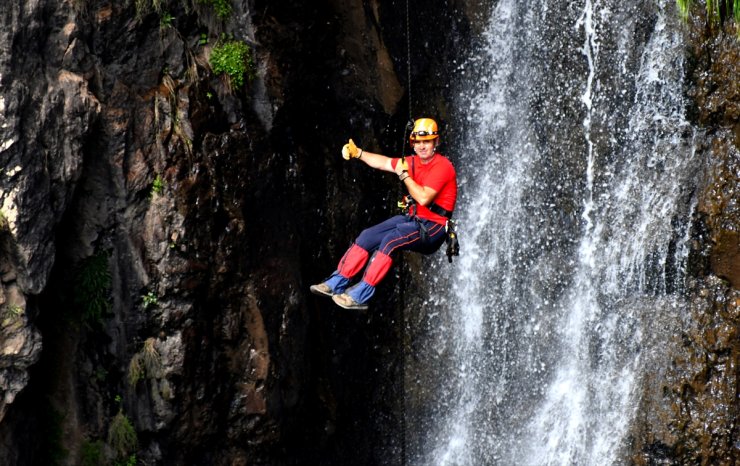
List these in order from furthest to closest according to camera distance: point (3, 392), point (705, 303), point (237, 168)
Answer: point (705, 303), point (237, 168), point (3, 392)

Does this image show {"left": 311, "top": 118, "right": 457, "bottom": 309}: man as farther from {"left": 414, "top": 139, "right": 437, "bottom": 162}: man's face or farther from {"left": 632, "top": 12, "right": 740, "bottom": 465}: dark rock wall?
{"left": 632, "top": 12, "right": 740, "bottom": 465}: dark rock wall

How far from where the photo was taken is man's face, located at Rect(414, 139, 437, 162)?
8.17m

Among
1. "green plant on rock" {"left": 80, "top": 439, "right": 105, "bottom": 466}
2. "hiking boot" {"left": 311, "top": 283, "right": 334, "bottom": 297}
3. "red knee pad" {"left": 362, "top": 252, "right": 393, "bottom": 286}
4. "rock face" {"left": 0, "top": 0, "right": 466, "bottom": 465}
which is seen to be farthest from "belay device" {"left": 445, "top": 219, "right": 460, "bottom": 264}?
"green plant on rock" {"left": 80, "top": 439, "right": 105, "bottom": 466}

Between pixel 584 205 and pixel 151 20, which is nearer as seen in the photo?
pixel 151 20

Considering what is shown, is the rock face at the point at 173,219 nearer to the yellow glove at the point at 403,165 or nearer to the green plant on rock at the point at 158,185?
the green plant on rock at the point at 158,185

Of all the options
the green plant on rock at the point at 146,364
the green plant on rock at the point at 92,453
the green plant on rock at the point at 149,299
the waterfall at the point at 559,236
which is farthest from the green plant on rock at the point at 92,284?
the waterfall at the point at 559,236

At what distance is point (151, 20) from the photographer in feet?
31.1

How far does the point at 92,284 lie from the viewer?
31.3 ft

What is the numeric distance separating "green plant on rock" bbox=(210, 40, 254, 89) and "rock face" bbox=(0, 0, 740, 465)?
102mm

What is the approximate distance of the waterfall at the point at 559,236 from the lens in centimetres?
1096

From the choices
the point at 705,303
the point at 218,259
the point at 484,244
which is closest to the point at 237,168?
the point at 218,259

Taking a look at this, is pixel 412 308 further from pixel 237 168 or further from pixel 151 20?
pixel 151 20

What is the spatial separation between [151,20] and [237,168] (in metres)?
1.77

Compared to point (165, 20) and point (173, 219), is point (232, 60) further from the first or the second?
point (173, 219)
